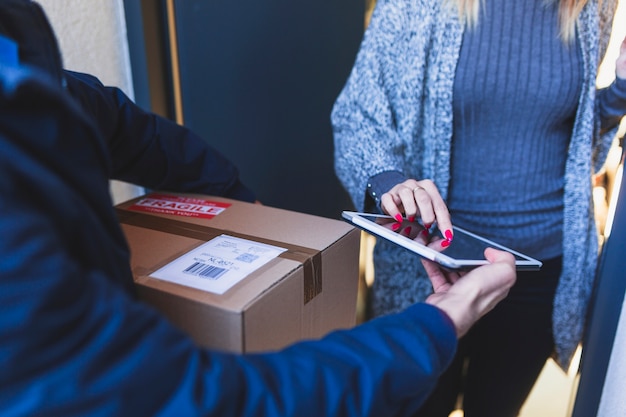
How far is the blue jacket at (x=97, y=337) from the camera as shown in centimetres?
32

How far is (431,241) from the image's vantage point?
28.0 inches

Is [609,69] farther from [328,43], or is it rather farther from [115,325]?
[115,325]

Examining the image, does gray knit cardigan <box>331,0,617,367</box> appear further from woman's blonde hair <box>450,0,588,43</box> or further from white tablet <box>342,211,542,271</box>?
white tablet <box>342,211,542,271</box>

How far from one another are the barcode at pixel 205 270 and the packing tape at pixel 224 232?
3.0 inches

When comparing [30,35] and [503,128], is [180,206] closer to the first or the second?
[30,35]

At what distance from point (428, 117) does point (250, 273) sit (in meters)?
0.50

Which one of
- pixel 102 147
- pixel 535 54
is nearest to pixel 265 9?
pixel 535 54

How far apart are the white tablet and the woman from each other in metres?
0.12

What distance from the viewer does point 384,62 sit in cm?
92

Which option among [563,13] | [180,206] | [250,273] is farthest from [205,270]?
[563,13]

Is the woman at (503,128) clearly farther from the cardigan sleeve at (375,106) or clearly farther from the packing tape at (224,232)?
the packing tape at (224,232)

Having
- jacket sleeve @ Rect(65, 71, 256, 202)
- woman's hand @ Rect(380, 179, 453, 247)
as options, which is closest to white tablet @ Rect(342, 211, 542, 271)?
woman's hand @ Rect(380, 179, 453, 247)

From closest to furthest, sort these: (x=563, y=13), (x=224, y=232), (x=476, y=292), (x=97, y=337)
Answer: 1. (x=97, y=337)
2. (x=476, y=292)
3. (x=224, y=232)
4. (x=563, y=13)

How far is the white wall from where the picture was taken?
0.88 m
